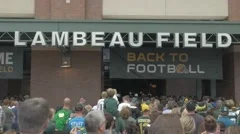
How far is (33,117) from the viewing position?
2996 mm

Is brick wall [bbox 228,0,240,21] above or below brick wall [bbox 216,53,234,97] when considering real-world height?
above

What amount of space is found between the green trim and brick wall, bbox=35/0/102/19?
6.53 ft

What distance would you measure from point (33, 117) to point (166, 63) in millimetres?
17775

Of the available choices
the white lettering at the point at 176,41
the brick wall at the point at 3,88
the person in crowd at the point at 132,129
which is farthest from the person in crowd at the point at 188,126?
the brick wall at the point at 3,88

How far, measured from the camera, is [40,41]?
56.7 feet

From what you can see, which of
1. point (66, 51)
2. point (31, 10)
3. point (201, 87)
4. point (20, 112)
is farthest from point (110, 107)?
point (201, 87)

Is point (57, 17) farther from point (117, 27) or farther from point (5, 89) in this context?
point (5, 89)

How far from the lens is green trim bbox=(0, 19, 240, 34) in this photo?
18234mm

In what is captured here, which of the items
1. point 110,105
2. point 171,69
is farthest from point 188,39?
point 110,105

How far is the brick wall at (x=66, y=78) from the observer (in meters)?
20.1

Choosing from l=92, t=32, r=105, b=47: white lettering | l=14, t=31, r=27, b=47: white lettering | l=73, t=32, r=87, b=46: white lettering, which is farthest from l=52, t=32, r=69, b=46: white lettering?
l=14, t=31, r=27, b=47: white lettering

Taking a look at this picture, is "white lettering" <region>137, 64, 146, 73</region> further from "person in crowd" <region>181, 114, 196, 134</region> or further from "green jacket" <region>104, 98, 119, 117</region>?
"person in crowd" <region>181, 114, 196, 134</region>

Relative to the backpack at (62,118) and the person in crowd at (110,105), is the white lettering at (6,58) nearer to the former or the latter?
the person in crowd at (110,105)

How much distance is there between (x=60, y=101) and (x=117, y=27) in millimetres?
4752
